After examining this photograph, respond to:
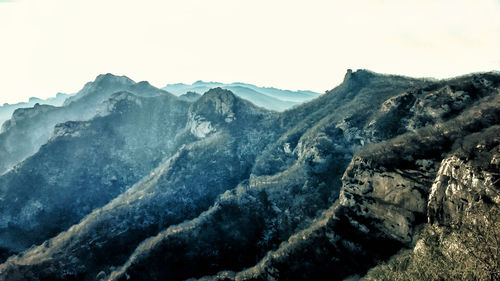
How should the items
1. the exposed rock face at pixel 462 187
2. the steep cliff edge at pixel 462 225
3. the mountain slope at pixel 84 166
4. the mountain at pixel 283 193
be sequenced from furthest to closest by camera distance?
1. the mountain slope at pixel 84 166
2. the mountain at pixel 283 193
3. the exposed rock face at pixel 462 187
4. the steep cliff edge at pixel 462 225

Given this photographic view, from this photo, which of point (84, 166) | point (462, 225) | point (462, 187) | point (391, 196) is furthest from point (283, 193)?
point (84, 166)

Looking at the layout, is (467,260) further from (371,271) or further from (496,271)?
(371,271)

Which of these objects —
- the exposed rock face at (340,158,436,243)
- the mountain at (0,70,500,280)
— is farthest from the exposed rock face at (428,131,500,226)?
the exposed rock face at (340,158,436,243)

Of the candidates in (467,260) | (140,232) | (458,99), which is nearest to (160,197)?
(140,232)

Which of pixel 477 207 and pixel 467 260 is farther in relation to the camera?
pixel 477 207

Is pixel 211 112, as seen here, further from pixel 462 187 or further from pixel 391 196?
pixel 462 187

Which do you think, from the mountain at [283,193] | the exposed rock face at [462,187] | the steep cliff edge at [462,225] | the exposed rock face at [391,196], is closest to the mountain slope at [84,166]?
the mountain at [283,193]

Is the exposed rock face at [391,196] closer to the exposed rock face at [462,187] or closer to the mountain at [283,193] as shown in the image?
the mountain at [283,193]

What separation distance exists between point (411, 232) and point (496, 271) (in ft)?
62.5

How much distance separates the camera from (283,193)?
279 feet

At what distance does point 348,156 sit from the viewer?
87.6 meters

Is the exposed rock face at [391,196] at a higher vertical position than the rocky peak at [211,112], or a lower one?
lower

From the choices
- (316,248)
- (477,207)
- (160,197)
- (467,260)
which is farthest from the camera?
(160,197)

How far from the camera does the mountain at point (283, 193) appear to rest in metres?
38.9
